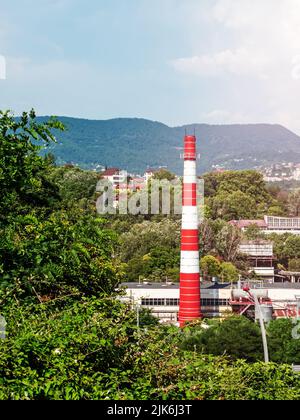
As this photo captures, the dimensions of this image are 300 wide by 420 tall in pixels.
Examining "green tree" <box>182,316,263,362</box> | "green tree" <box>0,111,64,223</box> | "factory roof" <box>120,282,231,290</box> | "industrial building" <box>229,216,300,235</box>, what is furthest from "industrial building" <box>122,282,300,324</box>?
"industrial building" <box>229,216,300,235</box>

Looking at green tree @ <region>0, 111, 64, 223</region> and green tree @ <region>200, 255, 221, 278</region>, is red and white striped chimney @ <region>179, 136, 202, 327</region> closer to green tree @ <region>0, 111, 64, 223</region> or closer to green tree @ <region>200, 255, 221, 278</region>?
green tree @ <region>200, 255, 221, 278</region>

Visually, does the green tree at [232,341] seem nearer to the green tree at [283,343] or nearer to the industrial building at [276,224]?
the green tree at [283,343]

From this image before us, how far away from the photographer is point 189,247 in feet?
118

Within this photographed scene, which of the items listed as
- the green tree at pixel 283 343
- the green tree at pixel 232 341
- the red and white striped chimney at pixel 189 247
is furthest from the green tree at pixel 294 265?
the green tree at pixel 232 341

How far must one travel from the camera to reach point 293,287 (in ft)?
148

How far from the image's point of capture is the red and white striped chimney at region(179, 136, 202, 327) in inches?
1414

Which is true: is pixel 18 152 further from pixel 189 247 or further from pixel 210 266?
pixel 210 266

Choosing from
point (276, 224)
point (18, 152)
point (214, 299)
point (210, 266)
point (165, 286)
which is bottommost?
point (214, 299)

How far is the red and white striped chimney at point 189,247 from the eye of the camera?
118 feet

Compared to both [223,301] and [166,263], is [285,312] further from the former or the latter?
[166,263]

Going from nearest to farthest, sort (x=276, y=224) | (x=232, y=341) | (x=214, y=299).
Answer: (x=232, y=341) → (x=214, y=299) → (x=276, y=224)

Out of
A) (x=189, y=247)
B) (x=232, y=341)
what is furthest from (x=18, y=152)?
(x=189, y=247)

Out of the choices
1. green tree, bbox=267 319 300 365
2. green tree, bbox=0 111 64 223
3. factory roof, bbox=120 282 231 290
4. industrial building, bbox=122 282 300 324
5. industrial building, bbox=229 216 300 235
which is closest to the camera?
green tree, bbox=0 111 64 223
